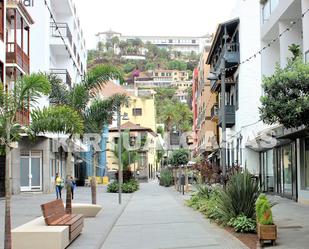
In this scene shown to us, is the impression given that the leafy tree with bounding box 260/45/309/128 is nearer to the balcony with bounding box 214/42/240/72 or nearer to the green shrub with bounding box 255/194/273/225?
the green shrub with bounding box 255/194/273/225

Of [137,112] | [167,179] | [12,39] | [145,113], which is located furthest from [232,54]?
[145,113]

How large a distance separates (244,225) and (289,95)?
3563mm

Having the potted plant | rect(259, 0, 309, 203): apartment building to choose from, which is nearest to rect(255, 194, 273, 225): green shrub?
the potted plant

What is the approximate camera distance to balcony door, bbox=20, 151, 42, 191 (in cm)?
3991

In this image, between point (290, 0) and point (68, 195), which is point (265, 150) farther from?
point (68, 195)

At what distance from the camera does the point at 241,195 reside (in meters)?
15.7

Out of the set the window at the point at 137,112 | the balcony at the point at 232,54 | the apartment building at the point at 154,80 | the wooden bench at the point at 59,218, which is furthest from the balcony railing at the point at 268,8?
the apartment building at the point at 154,80

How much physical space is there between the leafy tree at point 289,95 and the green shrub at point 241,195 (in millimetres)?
2405

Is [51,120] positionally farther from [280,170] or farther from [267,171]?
[267,171]

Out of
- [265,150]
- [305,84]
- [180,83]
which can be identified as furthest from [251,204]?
[180,83]

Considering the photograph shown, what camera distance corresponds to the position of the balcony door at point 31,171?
131ft

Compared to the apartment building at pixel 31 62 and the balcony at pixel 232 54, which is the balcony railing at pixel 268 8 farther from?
the apartment building at pixel 31 62

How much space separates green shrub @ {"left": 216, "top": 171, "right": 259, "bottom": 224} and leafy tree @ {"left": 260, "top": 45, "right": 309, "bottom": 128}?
7.89 feet

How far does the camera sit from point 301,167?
26109 millimetres
